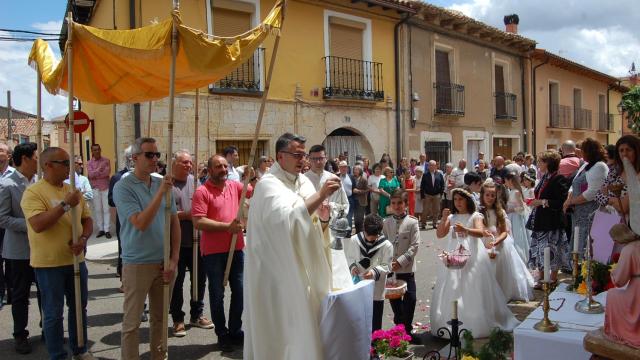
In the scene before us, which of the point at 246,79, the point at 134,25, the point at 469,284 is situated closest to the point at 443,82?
the point at 246,79

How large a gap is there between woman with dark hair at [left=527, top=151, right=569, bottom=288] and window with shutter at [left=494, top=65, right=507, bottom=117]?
49.9 ft

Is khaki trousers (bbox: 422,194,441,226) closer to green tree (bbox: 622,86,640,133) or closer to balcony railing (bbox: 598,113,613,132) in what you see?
green tree (bbox: 622,86,640,133)

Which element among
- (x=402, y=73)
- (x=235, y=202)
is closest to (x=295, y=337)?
(x=235, y=202)

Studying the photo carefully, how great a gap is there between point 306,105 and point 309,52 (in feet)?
4.66

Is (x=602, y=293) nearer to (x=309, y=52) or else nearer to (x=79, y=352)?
(x=79, y=352)

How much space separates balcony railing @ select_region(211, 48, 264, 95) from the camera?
12.4 m

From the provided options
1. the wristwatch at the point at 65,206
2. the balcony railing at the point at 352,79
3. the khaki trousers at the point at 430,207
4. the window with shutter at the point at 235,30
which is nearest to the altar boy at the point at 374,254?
the wristwatch at the point at 65,206

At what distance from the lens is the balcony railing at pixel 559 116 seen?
2512cm

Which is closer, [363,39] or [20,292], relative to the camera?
[20,292]

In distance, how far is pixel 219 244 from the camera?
495 centimetres

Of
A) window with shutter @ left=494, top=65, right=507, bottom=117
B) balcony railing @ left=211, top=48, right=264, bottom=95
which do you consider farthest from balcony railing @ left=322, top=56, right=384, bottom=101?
window with shutter @ left=494, top=65, right=507, bottom=117

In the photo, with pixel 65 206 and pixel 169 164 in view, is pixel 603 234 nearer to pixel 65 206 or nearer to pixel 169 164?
pixel 169 164

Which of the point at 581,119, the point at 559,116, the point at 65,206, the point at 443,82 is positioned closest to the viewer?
the point at 65,206

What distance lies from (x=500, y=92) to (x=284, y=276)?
20522 millimetres
